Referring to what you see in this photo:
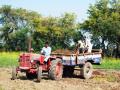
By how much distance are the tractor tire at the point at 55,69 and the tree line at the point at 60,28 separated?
3325 cm

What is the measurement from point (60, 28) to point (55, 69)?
50.3 m

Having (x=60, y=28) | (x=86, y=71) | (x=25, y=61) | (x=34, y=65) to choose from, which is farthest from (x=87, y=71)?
(x=60, y=28)

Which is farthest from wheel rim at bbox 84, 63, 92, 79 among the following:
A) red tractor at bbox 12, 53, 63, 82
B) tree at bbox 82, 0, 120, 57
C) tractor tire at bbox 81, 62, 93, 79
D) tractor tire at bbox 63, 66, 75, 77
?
tree at bbox 82, 0, 120, 57

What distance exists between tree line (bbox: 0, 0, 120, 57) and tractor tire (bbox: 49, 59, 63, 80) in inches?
1309

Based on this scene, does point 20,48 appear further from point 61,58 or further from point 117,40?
point 61,58

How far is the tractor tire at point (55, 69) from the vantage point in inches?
783

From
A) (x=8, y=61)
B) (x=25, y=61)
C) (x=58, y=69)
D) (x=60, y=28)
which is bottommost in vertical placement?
(x=58, y=69)

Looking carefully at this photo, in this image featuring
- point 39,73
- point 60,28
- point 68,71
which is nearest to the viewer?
point 39,73

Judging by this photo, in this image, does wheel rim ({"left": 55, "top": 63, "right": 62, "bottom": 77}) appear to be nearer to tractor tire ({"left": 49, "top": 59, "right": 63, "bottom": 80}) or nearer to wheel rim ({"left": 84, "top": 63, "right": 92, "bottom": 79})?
tractor tire ({"left": 49, "top": 59, "right": 63, "bottom": 80})

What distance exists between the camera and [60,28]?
7025cm

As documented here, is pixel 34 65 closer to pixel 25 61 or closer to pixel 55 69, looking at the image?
pixel 25 61

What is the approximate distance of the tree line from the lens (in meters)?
60.2

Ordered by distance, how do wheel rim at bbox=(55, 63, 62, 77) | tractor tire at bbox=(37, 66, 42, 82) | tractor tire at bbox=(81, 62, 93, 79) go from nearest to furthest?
1. tractor tire at bbox=(37, 66, 42, 82)
2. wheel rim at bbox=(55, 63, 62, 77)
3. tractor tire at bbox=(81, 62, 93, 79)

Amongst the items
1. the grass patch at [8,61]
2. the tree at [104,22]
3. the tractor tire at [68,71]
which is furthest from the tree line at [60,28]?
the tractor tire at [68,71]
